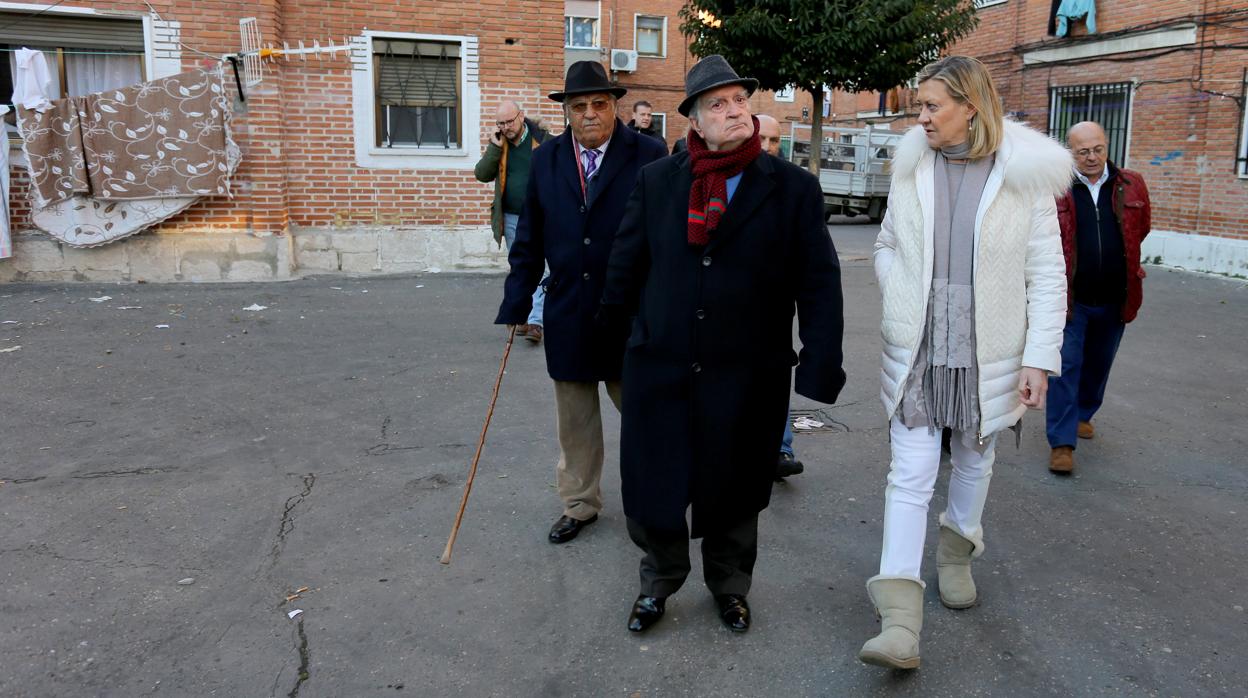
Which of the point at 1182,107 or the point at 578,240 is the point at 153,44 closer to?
the point at 578,240

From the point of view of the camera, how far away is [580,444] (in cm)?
419

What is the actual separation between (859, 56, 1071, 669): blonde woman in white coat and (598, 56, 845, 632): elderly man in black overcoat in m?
0.31

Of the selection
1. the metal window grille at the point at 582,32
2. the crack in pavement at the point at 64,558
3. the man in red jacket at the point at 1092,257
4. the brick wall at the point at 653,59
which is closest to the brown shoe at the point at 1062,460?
the man in red jacket at the point at 1092,257

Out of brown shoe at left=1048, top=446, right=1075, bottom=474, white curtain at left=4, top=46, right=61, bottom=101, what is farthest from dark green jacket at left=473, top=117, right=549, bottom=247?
white curtain at left=4, top=46, right=61, bottom=101

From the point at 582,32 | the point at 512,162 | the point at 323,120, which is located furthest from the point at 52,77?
the point at 582,32

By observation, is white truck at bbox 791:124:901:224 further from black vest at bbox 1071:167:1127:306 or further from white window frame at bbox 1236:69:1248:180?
black vest at bbox 1071:167:1127:306

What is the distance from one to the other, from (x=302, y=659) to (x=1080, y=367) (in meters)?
4.13

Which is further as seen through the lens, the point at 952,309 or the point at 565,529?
the point at 565,529

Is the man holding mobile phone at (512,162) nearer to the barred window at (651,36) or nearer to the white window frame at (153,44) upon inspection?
the white window frame at (153,44)

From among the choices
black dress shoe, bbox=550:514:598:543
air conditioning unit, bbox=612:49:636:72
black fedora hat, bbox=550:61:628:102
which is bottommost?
black dress shoe, bbox=550:514:598:543

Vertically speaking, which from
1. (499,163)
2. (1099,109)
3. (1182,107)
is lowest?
(499,163)

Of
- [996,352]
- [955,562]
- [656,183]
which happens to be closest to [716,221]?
[656,183]

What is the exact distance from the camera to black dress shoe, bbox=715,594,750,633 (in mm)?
3373

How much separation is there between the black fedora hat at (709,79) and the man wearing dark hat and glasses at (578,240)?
2.61 feet
